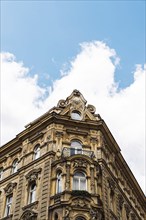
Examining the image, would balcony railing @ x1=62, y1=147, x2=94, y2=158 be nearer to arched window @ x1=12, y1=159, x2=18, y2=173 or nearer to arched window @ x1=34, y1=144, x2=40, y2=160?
arched window @ x1=34, y1=144, x2=40, y2=160

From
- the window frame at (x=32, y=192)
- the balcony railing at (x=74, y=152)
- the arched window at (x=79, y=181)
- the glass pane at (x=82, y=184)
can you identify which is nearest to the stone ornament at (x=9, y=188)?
the window frame at (x=32, y=192)

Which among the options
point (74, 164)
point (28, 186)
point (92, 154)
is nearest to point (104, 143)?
point (92, 154)

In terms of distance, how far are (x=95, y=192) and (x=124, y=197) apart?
9.70 m

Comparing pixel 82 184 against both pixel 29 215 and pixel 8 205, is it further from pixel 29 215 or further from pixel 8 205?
pixel 8 205

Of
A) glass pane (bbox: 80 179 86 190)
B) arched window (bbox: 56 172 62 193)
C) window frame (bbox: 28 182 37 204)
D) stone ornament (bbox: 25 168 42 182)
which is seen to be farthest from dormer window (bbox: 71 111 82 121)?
window frame (bbox: 28 182 37 204)

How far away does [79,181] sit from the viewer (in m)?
29.0

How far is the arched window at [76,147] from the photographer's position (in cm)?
3198

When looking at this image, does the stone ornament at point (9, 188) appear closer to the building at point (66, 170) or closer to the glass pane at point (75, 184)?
the building at point (66, 170)

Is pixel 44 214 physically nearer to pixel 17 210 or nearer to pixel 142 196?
pixel 17 210

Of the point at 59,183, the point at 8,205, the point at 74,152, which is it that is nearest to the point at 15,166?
the point at 8,205

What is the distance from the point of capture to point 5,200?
32.3 m

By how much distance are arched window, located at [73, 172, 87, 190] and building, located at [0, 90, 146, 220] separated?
63 millimetres

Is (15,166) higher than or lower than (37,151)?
lower

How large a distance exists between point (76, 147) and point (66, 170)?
12.6 ft
